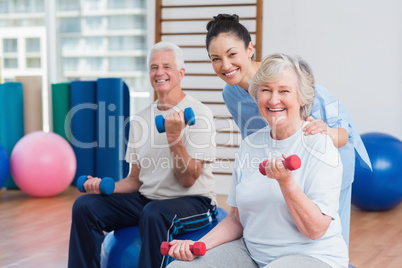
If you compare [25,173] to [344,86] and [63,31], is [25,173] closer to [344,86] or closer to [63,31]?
[63,31]

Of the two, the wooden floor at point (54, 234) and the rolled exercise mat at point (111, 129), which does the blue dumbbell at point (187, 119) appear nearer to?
the wooden floor at point (54, 234)

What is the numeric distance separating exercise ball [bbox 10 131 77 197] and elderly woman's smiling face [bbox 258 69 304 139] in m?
2.92

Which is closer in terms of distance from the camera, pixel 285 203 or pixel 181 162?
pixel 285 203

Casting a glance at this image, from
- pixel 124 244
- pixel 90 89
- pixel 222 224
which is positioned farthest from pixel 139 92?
pixel 222 224

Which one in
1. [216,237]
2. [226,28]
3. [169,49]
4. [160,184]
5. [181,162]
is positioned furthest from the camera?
[169,49]

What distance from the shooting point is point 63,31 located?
5074mm

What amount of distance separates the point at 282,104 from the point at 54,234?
7.45 ft

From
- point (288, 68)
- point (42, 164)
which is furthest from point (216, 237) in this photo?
point (42, 164)

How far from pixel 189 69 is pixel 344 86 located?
4.35 feet

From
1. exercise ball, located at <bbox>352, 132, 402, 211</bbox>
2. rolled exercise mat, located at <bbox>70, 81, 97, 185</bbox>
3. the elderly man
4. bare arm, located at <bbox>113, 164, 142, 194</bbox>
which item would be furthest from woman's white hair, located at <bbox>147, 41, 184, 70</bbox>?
rolled exercise mat, located at <bbox>70, 81, 97, 185</bbox>

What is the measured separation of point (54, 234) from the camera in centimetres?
314

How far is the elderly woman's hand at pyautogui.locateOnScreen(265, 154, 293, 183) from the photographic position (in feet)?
3.76

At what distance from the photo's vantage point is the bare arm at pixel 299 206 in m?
1.16

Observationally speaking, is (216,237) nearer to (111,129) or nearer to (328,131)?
(328,131)
